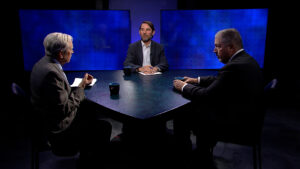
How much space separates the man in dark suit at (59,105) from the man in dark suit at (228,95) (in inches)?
32.2

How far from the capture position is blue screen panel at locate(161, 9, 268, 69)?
3.97 m

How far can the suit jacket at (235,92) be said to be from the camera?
5.85ft

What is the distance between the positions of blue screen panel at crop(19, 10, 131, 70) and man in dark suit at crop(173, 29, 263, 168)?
230cm

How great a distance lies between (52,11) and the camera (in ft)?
12.4

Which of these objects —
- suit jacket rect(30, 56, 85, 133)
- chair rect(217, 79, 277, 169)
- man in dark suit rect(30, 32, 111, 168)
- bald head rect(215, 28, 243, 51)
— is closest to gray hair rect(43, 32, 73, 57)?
man in dark suit rect(30, 32, 111, 168)

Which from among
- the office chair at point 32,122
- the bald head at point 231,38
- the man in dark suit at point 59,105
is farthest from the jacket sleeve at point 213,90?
the office chair at point 32,122

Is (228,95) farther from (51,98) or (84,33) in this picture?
(84,33)

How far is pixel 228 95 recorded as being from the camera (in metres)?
1.82

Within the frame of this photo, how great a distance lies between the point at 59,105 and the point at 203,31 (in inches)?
122

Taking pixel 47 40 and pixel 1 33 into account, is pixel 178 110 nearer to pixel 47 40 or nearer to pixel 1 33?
pixel 47 40

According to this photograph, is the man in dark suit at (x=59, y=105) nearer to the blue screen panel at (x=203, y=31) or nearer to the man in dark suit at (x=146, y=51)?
the man in dark suit at (x=146, y=51)

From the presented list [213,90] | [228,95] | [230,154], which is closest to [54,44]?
[213,90]

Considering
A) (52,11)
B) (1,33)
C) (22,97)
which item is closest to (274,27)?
(52,11)

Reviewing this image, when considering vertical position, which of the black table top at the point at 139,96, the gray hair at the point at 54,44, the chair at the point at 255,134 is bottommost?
the chair at the point at 255,134
